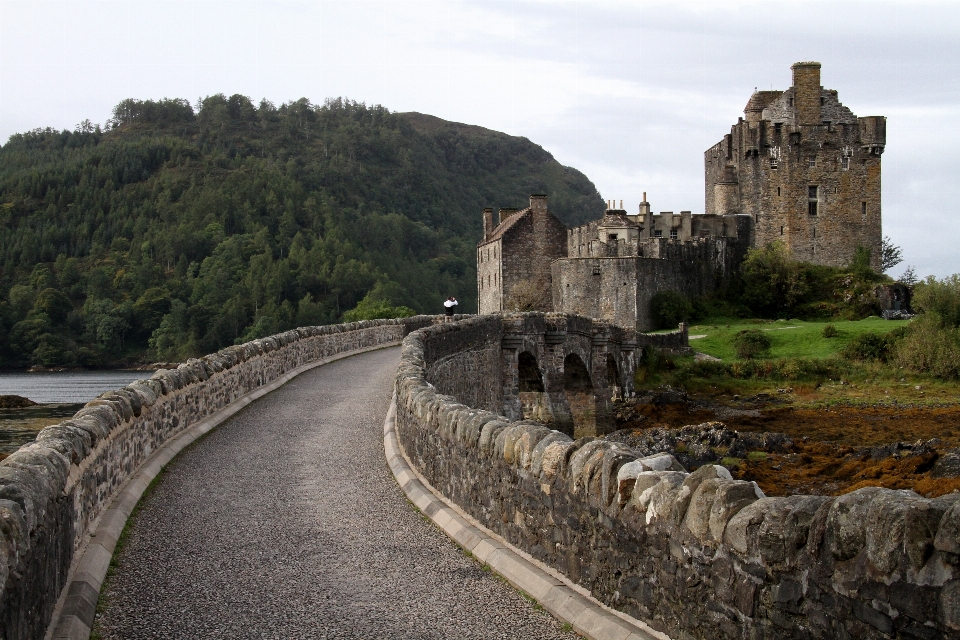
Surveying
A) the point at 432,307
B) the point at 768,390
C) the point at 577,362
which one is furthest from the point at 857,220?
the point at 432,307

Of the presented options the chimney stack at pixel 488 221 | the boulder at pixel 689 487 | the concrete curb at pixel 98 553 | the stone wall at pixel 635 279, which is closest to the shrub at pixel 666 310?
the stone wall at pixel 635 279

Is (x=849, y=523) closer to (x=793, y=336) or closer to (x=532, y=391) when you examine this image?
(x=532, y=391)

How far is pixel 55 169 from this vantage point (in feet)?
394

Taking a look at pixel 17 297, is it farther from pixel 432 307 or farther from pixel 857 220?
pixel 857 220

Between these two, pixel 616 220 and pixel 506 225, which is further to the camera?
pixel 506 225

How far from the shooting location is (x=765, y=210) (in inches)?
2317

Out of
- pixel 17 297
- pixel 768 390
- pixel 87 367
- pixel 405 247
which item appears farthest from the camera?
pixel 405 247

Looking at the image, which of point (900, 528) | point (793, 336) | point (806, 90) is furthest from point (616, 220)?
point (900, 528)

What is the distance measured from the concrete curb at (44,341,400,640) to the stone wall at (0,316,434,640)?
77 mm

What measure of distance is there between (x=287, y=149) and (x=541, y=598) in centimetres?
14383

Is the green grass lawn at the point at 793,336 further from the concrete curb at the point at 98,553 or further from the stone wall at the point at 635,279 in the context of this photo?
the concrete curb at the point at 98,553

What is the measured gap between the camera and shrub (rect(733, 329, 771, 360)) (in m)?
43.3

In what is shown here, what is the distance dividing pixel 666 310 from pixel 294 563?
4303cm

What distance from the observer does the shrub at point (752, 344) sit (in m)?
43.3
